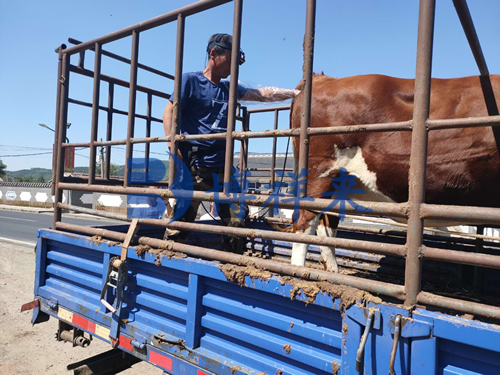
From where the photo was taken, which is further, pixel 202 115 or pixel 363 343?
pixel 202 115

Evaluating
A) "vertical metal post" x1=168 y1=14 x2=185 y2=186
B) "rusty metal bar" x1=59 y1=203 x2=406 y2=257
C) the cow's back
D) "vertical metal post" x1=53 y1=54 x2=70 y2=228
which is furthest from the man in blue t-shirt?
"vertical metal post" x1=53 y1=54 x2=70 y2=228

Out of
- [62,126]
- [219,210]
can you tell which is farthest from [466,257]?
[62,126]

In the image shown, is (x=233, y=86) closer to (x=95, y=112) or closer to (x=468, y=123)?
(x=468, y=123)

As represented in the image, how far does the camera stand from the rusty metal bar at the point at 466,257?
1274 mm

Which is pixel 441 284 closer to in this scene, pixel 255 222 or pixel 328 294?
pixel 328 294

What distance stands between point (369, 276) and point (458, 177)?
3.48 ft

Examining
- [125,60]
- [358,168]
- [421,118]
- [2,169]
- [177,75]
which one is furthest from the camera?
[2,169]

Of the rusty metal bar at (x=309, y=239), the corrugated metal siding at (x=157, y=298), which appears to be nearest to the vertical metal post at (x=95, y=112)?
the rusty metal bar at (x=309, y=239)

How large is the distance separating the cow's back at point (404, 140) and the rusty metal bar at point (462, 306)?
1360 millimetres

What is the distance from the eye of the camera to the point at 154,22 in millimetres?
2455

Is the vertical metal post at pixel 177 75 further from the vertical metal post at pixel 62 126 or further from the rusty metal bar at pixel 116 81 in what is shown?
the rusty metal bar at pixel 116 81

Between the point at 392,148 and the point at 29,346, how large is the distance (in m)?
4.17

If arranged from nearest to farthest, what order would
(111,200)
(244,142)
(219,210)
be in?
(219,210)
(244,142)
(111,200)

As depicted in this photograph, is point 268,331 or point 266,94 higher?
point 266,94
